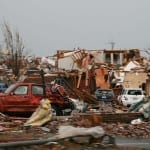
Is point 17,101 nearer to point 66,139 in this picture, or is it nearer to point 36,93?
point 36,93

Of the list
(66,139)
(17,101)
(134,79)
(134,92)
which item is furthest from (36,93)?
(134,79)

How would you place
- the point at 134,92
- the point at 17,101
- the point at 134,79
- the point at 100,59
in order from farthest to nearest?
the point at 100,59 < the point at 134,79 < the point at 134,92 < the point at 17,101

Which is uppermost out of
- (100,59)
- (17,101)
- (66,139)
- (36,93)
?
(100,59)

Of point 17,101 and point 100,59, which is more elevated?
point 100,59

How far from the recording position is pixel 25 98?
86.7ft

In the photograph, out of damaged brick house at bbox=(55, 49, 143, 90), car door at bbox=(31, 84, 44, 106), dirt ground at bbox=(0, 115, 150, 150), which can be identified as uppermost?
damaged brick house at bbox=(55, 49, 143, 90)

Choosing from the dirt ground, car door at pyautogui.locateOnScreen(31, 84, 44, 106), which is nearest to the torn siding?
car door at pyautogui.locateOnScreen(31, 84, 44, 106)

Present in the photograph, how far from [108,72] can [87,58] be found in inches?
182

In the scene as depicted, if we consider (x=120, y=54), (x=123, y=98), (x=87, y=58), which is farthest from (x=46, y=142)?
(x=120, y=54)

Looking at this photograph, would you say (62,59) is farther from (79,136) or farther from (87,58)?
(79,136)

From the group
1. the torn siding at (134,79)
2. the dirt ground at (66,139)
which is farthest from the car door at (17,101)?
the torn siding at (134,79)

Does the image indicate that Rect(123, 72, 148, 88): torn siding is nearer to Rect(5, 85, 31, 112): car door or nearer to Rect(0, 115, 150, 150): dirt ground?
Rect(5, 85, 31, 112): car door

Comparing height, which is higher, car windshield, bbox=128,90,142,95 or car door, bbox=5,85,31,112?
car door, bbox=5,85,31,112

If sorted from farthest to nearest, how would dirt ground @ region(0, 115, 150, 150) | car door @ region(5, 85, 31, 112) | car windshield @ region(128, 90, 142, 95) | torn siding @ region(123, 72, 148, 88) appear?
torn siding @ region(123, 72, 148, 88) < car windshield @ region(128, 90, 142, 95) < car door @ region(5, 85, 31, 112) < dirt ground @ region(0, 115, 150, 150)
